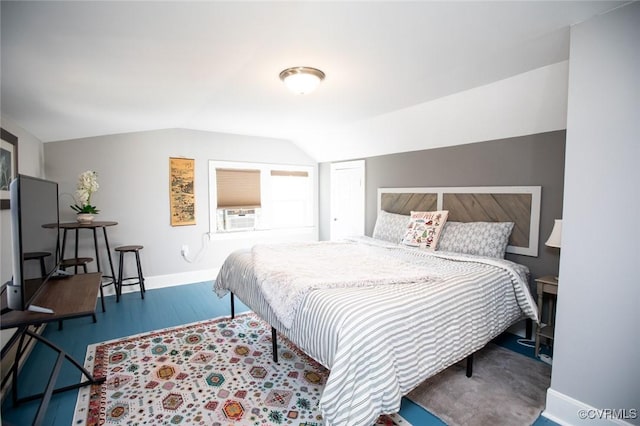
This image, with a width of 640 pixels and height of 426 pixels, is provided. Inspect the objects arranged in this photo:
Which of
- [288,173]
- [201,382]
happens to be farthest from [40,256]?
[288,173]

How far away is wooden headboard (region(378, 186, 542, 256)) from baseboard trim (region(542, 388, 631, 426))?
1455mm

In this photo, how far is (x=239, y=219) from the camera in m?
5.11

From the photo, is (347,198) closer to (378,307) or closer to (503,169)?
(503,169)

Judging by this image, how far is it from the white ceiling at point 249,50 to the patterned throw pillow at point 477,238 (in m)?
1.36

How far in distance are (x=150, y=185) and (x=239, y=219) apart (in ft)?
4.51

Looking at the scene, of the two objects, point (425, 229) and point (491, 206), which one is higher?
point (491, 206)

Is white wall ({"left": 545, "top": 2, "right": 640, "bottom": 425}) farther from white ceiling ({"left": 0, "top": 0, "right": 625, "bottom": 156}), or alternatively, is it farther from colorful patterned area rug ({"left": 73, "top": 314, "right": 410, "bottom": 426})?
colorful patterned area rug ({"left": 73, "top": 314, "right": 410, "bottom": 426})

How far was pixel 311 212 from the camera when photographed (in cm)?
585

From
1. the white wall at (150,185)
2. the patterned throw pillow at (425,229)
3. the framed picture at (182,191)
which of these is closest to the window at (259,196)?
the white wall at (150,185)

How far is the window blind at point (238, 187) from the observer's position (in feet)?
16.0

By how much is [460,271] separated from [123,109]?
3.30 m

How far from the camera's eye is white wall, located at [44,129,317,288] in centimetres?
385

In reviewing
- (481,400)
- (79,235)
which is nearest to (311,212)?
(79,235)

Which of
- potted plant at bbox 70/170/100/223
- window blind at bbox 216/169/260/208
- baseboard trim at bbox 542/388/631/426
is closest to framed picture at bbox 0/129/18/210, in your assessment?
potted plant at bbox 70/170/100/223
